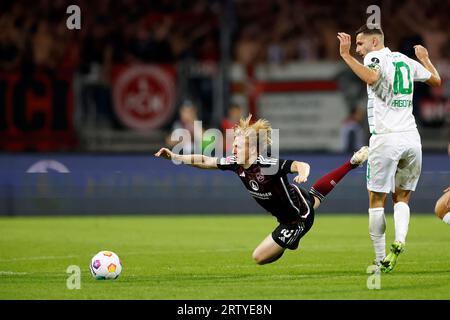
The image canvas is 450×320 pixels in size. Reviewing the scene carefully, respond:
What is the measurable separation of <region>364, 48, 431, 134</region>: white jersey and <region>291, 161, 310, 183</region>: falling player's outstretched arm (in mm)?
963

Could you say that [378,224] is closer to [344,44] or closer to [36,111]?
[344,44]

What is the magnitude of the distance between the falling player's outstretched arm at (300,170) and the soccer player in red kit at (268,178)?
1 centimetres

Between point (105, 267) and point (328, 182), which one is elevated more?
Answer: point (328, 182)

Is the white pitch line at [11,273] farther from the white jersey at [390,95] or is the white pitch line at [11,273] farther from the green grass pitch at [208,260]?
the white jersey at [390,95]

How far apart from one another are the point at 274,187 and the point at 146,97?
494 inches

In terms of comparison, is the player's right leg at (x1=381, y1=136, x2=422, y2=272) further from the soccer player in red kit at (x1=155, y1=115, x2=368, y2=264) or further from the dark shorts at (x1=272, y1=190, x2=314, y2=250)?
the dark shorts at (x1=272, y1=190, x2=314, y2=250)

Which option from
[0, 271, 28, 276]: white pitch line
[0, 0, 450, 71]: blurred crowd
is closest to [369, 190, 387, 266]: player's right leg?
[0, 271, 28, 276]: white pitch line

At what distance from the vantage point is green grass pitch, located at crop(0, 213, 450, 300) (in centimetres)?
880

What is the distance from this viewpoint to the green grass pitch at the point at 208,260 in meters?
8.80

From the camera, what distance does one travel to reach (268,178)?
33.2 feet

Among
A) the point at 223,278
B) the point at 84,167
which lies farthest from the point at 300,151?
the point at 223,278

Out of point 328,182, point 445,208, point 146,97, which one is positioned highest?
point 146,97

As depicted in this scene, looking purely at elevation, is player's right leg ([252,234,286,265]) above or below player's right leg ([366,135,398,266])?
below

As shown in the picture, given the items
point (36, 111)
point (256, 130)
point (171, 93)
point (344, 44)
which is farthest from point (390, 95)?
point (36, 111)
